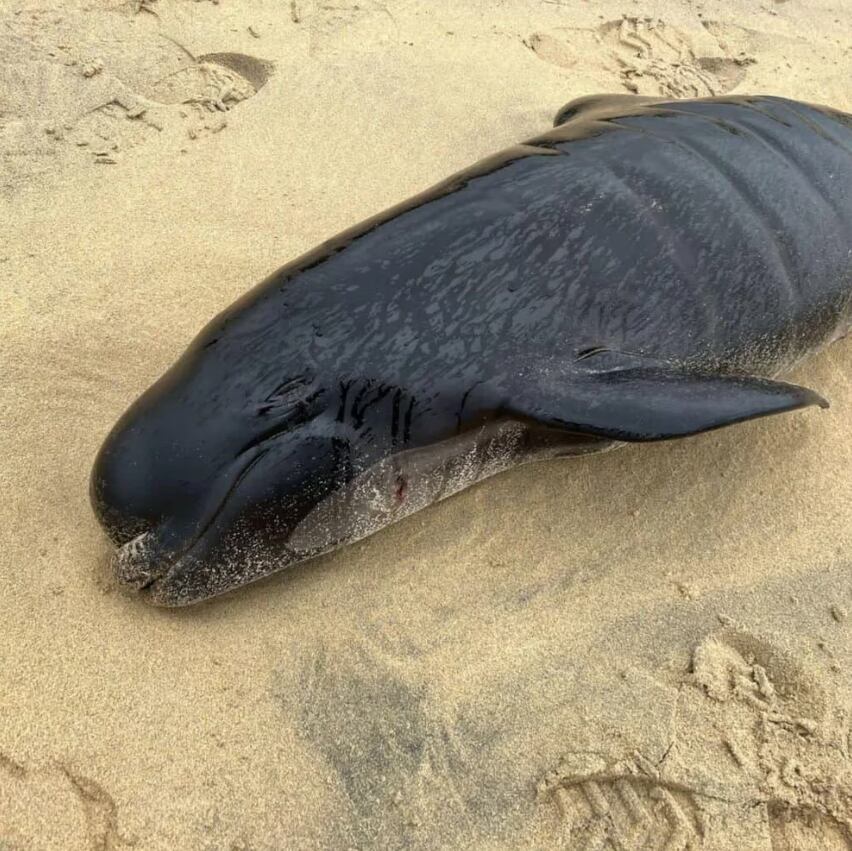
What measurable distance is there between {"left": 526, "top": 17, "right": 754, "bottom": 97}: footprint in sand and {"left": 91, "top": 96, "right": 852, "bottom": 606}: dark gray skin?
225 centimetres

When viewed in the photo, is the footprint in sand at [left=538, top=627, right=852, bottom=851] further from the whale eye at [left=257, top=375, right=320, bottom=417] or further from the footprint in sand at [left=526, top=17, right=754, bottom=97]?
the footprint in sand at [left=526, top=17, right=754, bottom=97]

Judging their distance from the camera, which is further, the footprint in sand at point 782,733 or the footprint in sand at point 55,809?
the footprint in sand at point 782,733

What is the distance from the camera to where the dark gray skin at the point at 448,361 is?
79.6 inches

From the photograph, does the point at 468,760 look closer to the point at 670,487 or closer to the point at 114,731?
the point at 114,731

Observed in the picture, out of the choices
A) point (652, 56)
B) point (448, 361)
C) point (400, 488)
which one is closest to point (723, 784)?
point (400, 488)

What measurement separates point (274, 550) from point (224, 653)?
1.04 feet

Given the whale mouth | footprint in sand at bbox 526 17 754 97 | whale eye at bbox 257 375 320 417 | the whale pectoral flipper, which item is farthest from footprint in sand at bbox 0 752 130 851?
footprint in sand at bbox 526 17 754 97

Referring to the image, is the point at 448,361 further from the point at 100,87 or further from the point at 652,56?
the point at 652,56

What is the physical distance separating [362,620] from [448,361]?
2.60 ft

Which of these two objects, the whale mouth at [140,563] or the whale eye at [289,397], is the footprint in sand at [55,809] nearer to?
the whale mouth at [140,563]

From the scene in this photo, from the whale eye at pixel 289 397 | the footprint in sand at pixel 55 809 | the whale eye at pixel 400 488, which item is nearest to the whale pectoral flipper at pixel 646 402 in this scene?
the whale eye at pixel 400 488

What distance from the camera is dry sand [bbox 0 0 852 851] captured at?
2.02 metres

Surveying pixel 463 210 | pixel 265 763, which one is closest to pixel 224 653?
pixel 265 763

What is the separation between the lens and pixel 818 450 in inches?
116
